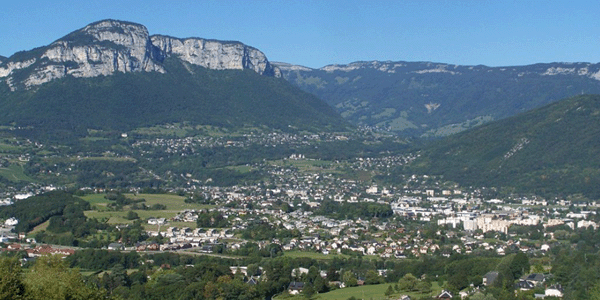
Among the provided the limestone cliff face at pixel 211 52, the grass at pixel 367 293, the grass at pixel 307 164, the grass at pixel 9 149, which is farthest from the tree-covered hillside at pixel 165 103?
the grass at pixel 367 293

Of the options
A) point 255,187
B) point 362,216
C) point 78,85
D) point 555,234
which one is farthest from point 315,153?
point 555,234

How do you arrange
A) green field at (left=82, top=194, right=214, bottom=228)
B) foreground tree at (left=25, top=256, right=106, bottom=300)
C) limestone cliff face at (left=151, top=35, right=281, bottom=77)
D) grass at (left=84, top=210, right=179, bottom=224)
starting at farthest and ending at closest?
limestone cliff face at (left=151, top=35, right=281, bottom=77) < green field at (left=82, top=194, right=214, bottom=228) < grass at (left=84, top=210, right=179, bottom=224) < foreground tree at (left=25, top=256, right=106, bottom=300)

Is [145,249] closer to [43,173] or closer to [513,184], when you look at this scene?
[43,173]

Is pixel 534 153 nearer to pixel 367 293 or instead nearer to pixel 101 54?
pixel 101 54

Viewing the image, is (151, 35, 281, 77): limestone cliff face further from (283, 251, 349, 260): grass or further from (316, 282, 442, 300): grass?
(316, 282, 442, 300): grass

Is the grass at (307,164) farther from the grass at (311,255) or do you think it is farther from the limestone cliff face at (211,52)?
the grass at (311,255)

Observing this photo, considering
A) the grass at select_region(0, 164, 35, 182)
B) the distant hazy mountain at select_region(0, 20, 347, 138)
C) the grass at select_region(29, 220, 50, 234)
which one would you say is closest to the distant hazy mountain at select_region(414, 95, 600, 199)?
the distant hazy mountain at select_region(0, 20, 347, 138)
